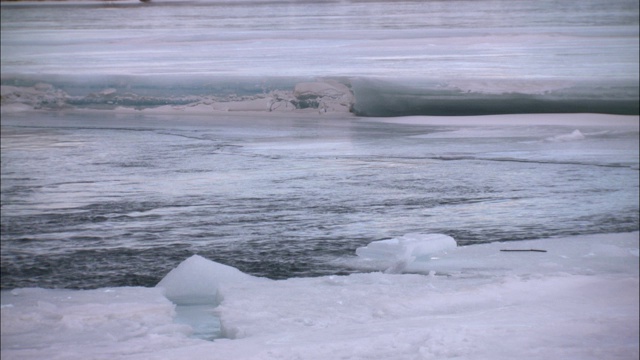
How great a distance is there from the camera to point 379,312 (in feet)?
10.4

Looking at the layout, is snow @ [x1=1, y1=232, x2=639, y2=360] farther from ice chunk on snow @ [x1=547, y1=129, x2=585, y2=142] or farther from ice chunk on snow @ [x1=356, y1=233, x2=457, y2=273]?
ice chunk on snow @ [x1=547, y1=129, x2=585, y2=142]

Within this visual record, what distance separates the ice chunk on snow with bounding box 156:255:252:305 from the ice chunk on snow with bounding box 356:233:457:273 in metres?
0.62

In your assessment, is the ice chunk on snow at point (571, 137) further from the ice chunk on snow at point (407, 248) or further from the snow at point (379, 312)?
Answer: the ice chunk on snow at point (407, 248)

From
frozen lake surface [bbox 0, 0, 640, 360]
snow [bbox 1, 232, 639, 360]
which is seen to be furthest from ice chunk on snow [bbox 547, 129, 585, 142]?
snow [bbox 1, 232, 639, 360]

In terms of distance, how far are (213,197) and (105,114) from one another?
791 mm

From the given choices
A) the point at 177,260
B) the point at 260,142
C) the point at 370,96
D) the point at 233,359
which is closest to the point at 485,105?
the point at 370,96

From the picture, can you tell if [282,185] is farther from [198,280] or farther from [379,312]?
[379,312]

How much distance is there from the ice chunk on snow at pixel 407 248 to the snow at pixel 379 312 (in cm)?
1

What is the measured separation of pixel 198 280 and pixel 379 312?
2.81 ft

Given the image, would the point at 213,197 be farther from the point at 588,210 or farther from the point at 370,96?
the point at 588,210

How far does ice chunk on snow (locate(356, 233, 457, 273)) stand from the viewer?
386cm

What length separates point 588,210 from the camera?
4.23 m

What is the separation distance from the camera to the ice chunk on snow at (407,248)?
3.86 m

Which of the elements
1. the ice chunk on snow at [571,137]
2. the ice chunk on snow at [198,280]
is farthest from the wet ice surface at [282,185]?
the ice chunk on snow at [198,280]
